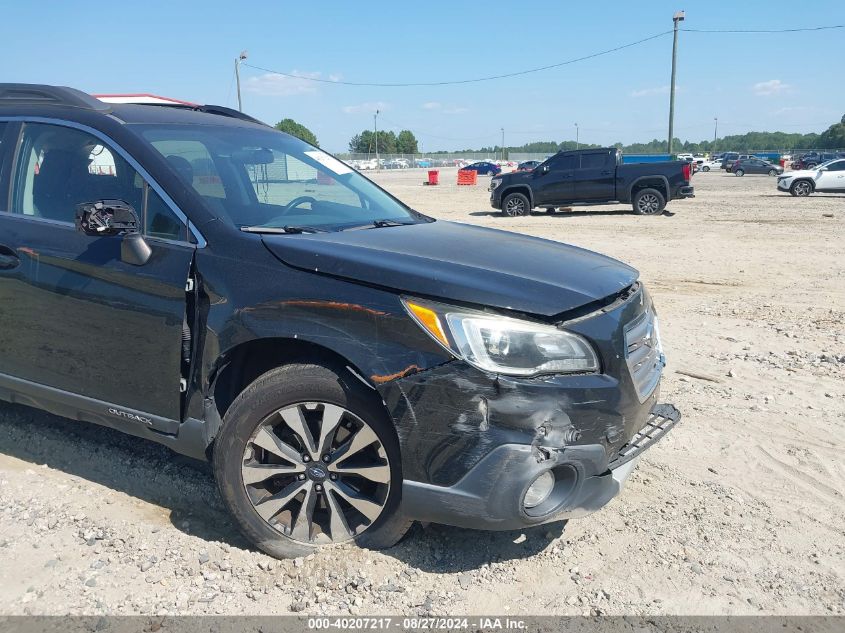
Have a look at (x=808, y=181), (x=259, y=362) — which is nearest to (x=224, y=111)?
(x=259, y=362)

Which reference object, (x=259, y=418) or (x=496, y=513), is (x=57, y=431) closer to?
(x=259, y=418)

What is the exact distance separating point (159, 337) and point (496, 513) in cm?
165

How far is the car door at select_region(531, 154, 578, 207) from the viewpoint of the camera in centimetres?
2075

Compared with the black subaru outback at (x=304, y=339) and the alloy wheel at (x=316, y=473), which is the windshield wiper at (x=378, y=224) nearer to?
the black subaru outback at (x=304, y=339)

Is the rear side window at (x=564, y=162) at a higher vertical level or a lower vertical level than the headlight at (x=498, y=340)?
higher

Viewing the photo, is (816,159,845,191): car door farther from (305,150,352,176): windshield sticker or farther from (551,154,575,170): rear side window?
(305,150,352,176): windshield sticker

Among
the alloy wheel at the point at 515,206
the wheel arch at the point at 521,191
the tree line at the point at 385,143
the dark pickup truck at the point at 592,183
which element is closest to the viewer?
the dark pickup truck at the point at 592,183

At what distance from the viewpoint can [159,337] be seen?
125 inches

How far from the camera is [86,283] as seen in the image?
132 inches

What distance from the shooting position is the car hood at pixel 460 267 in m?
2.74

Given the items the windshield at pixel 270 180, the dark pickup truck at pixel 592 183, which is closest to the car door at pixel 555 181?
the dark pickup truck at pixel 592 183

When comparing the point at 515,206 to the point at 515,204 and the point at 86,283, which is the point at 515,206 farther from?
the point at 86,283

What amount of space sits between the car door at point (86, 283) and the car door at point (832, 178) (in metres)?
29.3

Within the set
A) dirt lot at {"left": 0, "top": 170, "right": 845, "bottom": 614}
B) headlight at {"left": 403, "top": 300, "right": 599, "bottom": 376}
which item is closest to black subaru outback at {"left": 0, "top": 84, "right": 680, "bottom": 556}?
headlight at {"left": 403, "top": 300, "right": 599, "bottom": 376}
